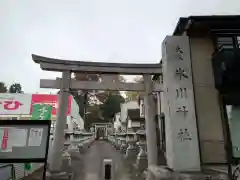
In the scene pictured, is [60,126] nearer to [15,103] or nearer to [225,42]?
[225,42]

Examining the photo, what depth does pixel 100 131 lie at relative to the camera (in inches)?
2196

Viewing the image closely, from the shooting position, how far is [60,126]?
9445mm

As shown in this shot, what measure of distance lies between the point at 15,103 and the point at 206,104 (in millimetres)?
22615

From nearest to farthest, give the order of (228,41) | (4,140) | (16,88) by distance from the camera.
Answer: (4,140)
(228,41)
(16,88)

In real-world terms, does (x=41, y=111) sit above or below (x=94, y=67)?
below

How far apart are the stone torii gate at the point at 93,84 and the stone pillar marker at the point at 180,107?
176 inches

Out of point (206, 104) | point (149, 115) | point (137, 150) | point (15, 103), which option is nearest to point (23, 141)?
point (206, 104)

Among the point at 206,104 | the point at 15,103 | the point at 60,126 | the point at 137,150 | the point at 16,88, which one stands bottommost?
the point at 137,150

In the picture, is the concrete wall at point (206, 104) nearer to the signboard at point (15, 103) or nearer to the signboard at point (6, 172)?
the signboard at point (6, 172)

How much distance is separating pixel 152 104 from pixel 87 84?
138 inches

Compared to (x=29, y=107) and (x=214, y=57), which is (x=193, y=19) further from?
(x=29, y=107)

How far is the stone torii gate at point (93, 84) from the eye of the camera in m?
9.44

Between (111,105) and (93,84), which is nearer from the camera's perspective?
(93,84)

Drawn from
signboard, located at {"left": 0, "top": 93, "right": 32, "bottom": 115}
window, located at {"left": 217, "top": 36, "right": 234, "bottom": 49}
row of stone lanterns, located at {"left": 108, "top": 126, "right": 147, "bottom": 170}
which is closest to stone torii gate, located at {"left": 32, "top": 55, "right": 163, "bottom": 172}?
row of stone lanterns, located at {"left": 108, "top": 126, "right": 147, "bottom": 170}
